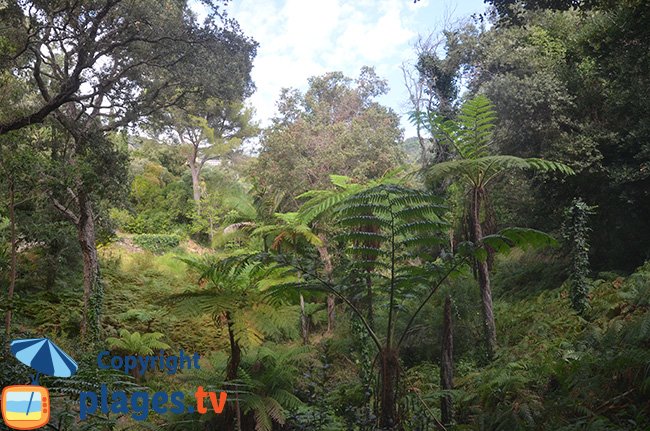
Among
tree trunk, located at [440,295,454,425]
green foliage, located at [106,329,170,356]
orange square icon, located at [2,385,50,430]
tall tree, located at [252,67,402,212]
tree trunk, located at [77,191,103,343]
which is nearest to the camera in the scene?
orange square icon, located at [2,385,50,430]

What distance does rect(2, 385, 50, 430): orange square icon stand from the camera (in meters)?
2.01

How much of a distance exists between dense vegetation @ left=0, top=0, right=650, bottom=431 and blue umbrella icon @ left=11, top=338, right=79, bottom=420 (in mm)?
318

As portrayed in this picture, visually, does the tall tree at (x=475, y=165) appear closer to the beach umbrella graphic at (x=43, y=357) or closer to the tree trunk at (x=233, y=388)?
the tree trunk at (x=233, y=388)

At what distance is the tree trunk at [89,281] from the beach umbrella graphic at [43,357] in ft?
15.9

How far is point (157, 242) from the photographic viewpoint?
14.9 m

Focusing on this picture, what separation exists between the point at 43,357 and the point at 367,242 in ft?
8.24

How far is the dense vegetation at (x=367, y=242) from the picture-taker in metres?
3.02

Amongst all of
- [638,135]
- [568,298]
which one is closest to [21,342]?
[568,298]

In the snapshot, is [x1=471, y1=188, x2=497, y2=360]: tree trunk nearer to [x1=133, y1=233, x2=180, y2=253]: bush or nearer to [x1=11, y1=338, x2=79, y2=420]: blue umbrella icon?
[x1=11, y1=338, x2=79, y2=420]: blue umbrella icon

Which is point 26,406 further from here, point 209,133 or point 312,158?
point 209,133

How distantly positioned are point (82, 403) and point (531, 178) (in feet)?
26.5

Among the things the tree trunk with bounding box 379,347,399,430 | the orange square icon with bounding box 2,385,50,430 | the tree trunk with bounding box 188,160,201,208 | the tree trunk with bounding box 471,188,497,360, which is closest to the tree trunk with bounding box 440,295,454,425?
the tree trunk with bounding box 379,347,399,430

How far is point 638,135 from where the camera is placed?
663cm

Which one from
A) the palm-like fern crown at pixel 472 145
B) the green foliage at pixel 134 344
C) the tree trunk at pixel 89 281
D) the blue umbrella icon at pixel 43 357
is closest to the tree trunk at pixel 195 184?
the tree trunk at pixel 89 281
